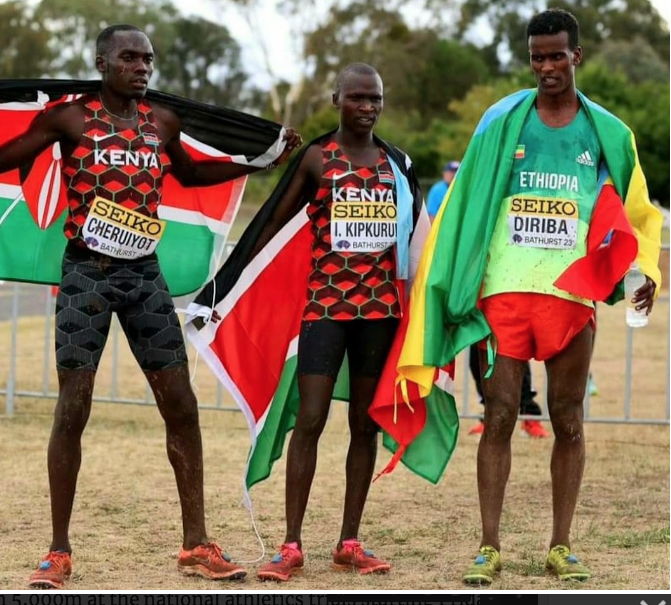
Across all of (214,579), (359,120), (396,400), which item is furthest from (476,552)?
(359,120)

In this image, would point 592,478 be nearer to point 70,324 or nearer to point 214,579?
point 214,579

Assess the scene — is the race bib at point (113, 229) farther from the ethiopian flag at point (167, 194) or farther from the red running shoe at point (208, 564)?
the red running shoe at point (208, 564)

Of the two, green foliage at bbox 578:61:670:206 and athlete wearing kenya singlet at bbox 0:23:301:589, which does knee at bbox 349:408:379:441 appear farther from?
green foliage at bbox 578:61:670:206

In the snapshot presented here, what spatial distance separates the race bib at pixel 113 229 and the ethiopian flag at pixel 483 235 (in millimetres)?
1216

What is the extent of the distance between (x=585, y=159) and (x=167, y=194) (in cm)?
203

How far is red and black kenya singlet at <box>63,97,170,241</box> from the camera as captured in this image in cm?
515

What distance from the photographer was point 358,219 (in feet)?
17.7

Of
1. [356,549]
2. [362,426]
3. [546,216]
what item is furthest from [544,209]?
[356,549]

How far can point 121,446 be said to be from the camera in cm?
896

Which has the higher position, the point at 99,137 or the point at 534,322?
the point at 99,137

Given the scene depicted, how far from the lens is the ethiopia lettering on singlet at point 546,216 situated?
5.25 metres

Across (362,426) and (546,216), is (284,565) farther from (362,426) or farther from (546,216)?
(546,216)

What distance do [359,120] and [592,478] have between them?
3.65 metres

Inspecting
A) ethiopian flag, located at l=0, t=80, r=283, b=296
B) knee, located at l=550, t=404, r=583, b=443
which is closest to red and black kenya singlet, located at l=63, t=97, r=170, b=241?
ethiopian flag, located at l=0, t=80, r=283, b=296
